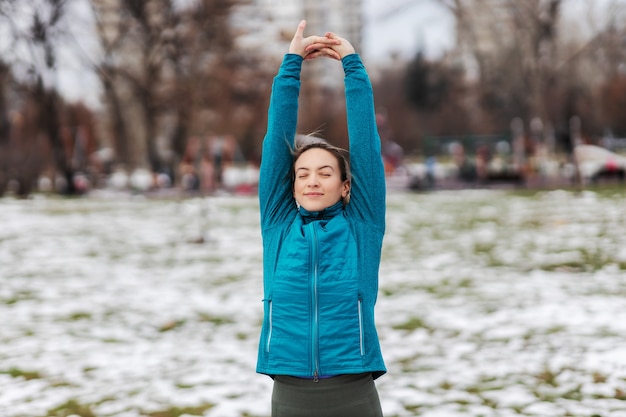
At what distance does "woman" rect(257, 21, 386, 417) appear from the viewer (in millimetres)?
2172

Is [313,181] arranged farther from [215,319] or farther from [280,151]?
[215,319]

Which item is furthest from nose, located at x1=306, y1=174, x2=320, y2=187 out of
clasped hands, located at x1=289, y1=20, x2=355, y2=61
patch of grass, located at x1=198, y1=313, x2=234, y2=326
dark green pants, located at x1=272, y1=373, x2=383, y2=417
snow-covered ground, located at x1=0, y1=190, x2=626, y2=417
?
patch of grass, located at x1=198, y1=313, x2=234, y2=326

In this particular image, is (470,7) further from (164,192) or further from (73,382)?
(73,382)

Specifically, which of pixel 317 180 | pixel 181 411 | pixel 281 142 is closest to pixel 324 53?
pixel 281 142

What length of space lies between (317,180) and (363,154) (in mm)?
180

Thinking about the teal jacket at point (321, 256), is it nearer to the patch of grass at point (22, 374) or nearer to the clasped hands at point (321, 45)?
the clasped hands at point (321, 45)

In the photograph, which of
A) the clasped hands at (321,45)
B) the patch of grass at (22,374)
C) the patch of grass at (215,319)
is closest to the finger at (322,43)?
the clasped hands at (321,45)

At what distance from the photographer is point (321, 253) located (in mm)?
2197

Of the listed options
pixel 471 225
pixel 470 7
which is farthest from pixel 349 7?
pixel 471 225

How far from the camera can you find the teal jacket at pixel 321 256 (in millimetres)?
2168

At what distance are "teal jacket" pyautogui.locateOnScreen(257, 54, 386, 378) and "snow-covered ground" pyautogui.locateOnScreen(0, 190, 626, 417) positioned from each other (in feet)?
7.29

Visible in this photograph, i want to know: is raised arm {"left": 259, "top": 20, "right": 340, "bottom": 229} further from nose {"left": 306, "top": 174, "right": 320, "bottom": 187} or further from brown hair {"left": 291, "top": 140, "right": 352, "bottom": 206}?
nose {"left": 306, "top": 174, "right": 320, "bottom": 187}

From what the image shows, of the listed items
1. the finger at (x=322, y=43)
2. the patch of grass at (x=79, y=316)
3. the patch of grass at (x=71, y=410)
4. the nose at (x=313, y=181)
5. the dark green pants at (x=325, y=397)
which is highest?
the finger at (x=322, y=43)

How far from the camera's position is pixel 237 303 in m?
7.52
